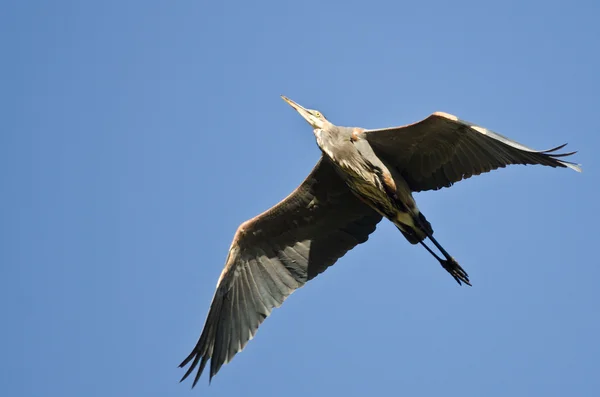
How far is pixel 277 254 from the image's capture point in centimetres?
1384

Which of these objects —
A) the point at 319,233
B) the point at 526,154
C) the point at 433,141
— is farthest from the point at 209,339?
the point at 526,154

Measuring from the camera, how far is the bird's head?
12.9 m

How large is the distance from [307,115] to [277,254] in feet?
7.40

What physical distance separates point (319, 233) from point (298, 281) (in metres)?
0.80

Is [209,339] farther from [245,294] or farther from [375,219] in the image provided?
[375,219]

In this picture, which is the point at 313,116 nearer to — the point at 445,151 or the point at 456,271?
the point at 445,151

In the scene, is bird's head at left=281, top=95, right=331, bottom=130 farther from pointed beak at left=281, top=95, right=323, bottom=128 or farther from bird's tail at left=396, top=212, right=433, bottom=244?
bird's tail at left=396, top=212, right=433, bottom=244

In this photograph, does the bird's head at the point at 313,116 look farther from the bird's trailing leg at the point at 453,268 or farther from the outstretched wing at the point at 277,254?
the bird's trailing leg at the point at 453,268

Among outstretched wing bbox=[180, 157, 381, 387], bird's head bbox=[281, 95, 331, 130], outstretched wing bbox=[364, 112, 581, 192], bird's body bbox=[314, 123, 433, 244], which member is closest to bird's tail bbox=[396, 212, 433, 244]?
bird's body bbox=[314, 123, 433, 244]

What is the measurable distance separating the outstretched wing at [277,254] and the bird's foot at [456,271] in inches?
54.1

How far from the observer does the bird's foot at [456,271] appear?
12.6m

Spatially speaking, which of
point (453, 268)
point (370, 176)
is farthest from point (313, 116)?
point (453, 268)

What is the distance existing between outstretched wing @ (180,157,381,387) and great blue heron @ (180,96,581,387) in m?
0.02

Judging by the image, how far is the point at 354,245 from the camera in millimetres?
13641
